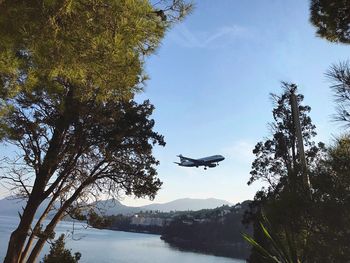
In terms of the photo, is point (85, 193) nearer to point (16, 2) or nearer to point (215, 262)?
point (16, 2)

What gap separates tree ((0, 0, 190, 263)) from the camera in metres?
4.40

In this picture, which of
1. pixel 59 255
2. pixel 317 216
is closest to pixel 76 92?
pixel 317 216

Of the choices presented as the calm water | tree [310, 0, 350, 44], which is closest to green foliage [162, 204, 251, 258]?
the calm water

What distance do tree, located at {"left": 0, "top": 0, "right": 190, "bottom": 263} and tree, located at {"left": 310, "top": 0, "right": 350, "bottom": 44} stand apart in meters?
2.09

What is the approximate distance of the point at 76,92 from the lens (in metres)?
7.29

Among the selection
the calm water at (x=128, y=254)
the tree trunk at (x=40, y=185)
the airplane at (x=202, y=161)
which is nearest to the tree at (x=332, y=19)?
the tree trunk at (x=40, y=185)

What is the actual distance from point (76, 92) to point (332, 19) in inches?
180

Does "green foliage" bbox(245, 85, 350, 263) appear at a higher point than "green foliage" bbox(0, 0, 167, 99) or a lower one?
lower

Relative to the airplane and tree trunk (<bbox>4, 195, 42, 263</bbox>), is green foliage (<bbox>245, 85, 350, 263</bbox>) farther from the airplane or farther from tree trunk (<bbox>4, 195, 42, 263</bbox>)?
the airplane

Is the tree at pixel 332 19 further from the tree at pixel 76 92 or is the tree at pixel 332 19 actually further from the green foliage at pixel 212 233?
the green foliage at pixel 212 233

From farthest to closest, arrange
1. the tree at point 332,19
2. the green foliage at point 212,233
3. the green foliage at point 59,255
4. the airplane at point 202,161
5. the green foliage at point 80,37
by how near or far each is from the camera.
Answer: the green foliage at point 212,233 < the airplane at point 202,161 < the green foliage at point 59,255 < the tree at point 332,19 < the green foliage at point 80,37

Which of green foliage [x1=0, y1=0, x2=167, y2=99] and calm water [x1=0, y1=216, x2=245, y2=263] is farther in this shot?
calm water [x1=0, y1=216, x2=245, y2=263]

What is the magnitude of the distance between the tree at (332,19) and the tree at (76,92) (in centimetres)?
209

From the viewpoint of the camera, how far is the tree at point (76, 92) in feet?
14.4
